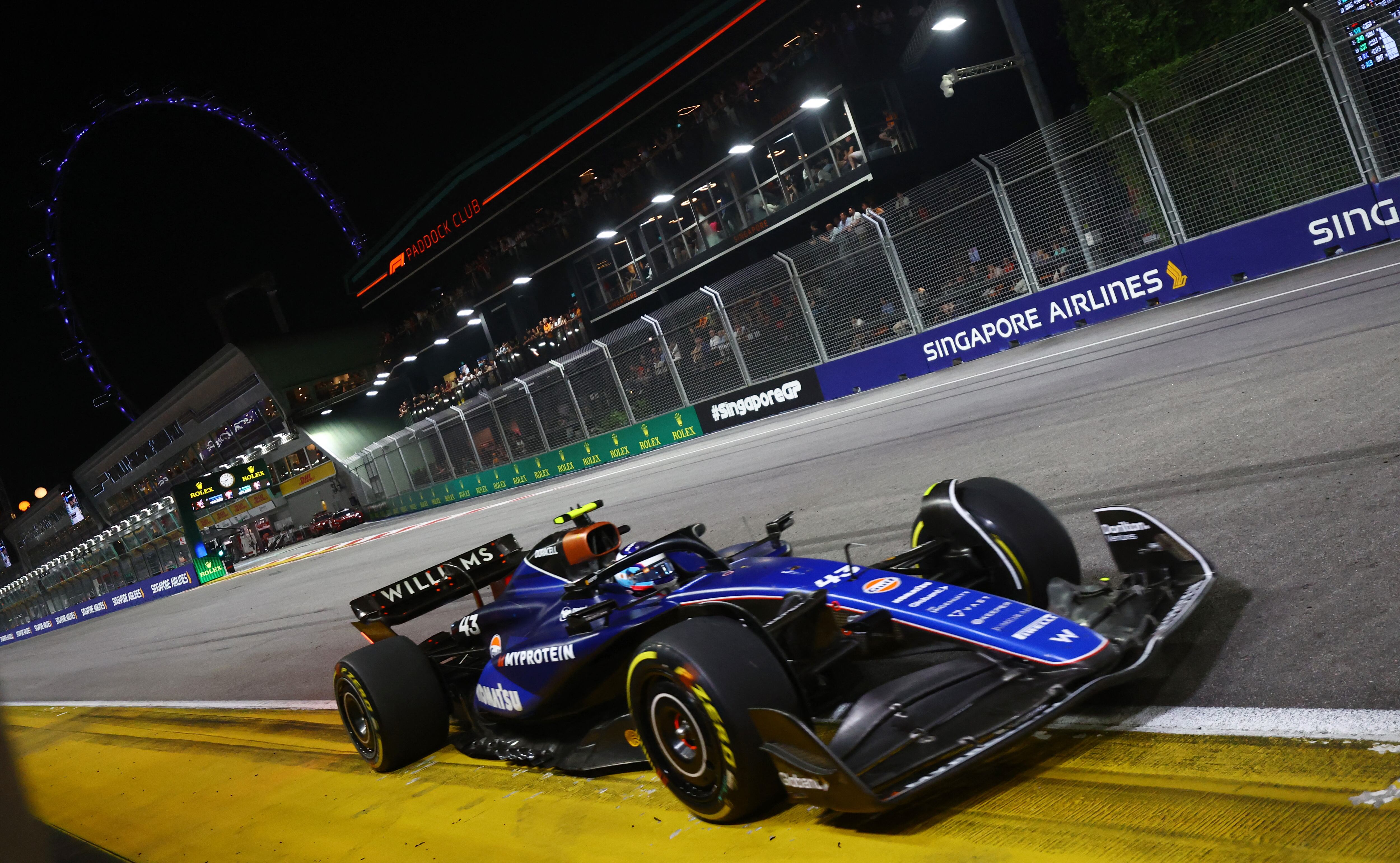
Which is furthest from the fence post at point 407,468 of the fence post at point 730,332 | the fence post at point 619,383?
the fence post at point 730,332

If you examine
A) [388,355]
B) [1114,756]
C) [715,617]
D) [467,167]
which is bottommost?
[1114,756]

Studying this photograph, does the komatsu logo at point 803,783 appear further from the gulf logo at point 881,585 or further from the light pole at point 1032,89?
the light pole at point 1032,89

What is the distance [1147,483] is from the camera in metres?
5.37


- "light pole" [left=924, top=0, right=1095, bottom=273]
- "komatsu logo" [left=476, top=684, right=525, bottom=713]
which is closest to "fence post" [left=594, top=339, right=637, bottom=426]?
"light pole" [left=924, top=0, right=1095, bottom=273]

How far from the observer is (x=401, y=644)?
5.07m

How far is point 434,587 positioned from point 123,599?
110 feet

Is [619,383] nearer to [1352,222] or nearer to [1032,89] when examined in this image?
[1032,89]

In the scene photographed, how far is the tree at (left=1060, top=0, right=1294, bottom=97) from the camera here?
46.3 feet

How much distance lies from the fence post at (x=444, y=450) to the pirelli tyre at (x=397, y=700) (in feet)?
80.0

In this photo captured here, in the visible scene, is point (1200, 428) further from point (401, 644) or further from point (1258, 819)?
point (401, 644)

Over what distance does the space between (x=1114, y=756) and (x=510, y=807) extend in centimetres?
239

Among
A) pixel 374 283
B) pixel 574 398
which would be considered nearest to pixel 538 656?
pixel 574 398

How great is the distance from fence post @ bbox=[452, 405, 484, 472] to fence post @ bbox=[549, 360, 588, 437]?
17.4 feet

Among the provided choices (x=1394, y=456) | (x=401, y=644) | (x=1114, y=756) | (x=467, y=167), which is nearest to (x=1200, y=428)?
(x=1394, y=456)
